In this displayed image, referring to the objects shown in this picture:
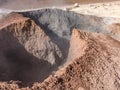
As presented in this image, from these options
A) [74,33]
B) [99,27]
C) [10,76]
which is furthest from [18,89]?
[99,27]

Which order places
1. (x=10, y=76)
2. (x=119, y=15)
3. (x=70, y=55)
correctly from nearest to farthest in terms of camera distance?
(x=10, y=76) < (x=70, y=55) < (x=119, y=15)

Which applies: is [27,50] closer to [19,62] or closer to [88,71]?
[19,62]

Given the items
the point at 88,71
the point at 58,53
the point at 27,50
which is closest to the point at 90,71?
the point at 88,71

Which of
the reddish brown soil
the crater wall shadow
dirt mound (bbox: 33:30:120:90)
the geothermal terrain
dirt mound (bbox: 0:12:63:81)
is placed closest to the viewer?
the reddish brown soil

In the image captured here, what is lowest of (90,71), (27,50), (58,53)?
(58,53)

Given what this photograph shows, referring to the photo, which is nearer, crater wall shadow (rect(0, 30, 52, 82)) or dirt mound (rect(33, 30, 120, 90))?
dirt mound (rect(33, 30, 120, 90))

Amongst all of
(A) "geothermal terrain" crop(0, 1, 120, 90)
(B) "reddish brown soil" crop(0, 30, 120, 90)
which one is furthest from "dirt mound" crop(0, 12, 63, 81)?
(B) "reddish brown soil" crop(0, 30, 120, 90)

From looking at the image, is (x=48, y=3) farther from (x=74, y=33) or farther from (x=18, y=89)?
(x=18, y=89)

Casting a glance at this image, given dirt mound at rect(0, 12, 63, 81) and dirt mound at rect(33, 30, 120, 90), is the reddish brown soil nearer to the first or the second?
dirt mound at rect(33, 30, 120, 90)

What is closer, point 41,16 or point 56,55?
point 56,55
